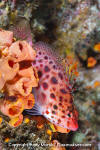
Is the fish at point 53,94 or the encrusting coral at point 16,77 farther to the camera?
the fish at point 53,94

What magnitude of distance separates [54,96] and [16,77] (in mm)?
532

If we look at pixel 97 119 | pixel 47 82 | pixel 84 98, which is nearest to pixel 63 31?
pixel 84 98

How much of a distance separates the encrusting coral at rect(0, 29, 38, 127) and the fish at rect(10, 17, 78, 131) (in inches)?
7.4

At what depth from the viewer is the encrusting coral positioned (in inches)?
73.1

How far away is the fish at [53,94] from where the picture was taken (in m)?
2.16

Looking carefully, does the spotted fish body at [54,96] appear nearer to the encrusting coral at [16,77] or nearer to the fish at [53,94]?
the fish at [53,94]

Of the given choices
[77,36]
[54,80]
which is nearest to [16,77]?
[54,80]

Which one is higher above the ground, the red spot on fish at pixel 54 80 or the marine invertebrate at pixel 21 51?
the marine invertebrate at pixel 21 51

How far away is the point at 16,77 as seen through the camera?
1961mm

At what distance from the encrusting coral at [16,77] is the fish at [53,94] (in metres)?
0.19

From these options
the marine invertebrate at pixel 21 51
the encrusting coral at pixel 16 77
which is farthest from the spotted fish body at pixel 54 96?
the marine invertebrate at pixel 21 51

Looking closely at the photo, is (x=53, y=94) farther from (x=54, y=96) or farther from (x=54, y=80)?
(x=54, y=80)

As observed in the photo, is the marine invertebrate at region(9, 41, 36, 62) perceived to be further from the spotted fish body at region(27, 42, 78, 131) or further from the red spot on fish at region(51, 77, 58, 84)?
the red spot on fish at region(51, 77, 58, 84)

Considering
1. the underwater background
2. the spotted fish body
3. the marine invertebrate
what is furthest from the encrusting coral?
the underwater background
